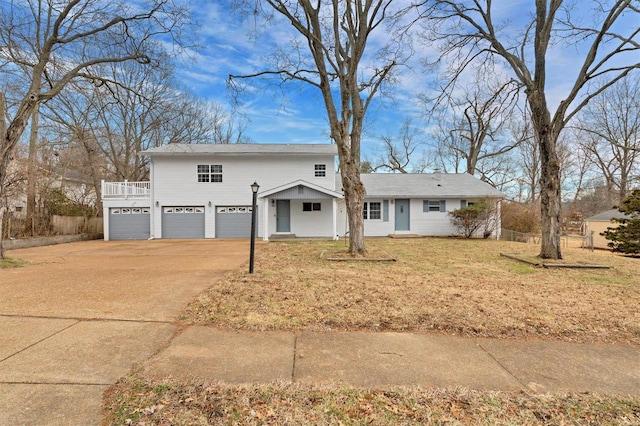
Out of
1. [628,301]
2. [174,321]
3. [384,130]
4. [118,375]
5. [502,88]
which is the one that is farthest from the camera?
[384,130]

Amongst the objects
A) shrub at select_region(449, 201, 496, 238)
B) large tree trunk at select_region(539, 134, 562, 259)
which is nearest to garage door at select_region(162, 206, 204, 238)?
shrub at select_region(449, 201, 496, 238)

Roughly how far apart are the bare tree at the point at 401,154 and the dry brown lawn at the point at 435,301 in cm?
2563

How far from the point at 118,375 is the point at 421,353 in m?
2.96

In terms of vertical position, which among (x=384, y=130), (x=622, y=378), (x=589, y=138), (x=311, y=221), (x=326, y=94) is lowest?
(x=622, y=378)

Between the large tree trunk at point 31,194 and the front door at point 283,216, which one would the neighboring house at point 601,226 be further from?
the large tree trunk at point 31,194

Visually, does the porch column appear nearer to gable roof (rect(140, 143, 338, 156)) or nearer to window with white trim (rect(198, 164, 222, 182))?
gable roof (rect(140, 143, 338, 156))

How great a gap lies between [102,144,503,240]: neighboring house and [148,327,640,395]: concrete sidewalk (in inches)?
564

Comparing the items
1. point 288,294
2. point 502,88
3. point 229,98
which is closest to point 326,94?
point 229,98

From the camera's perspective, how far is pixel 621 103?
83.3 feet

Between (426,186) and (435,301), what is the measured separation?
615 inches

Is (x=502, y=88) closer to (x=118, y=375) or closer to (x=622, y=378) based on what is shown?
(x=622, y=378)

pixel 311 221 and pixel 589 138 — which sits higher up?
pixel 589 138

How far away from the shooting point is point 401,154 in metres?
33.1

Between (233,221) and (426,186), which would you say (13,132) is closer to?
(233,221)
